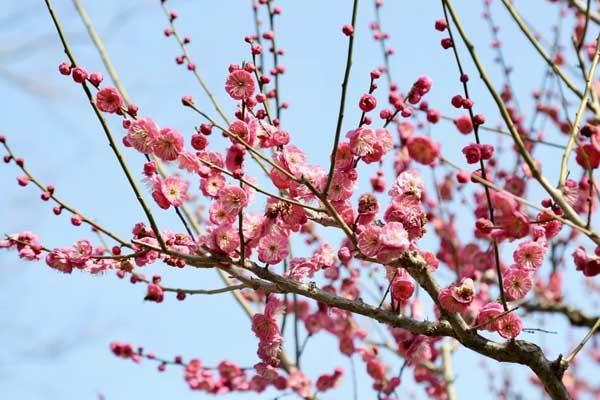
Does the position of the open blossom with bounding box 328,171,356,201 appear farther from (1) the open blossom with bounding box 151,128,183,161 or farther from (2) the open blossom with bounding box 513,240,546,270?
(2) the open blossom with bounding box 513,240,546,270

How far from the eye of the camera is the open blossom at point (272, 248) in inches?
99.1

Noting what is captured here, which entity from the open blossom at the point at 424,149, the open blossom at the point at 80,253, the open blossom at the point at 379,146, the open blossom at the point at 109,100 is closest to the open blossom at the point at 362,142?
the open blossom at the point at 379,146

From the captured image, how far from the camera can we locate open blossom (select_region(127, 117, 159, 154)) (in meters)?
2.51

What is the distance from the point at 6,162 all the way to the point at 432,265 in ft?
5.05

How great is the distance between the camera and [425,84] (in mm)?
2600

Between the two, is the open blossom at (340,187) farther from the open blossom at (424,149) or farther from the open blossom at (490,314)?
the open blossom at (490,314)

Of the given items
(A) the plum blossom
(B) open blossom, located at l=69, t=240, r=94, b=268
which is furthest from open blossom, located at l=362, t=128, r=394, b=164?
(B) open blossom, located at l=69, t=240, r=94, b=268

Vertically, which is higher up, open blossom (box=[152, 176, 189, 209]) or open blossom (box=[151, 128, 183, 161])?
open blossom (box=[151, 128, 183, 161])

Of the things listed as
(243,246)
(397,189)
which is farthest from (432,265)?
(243,246)

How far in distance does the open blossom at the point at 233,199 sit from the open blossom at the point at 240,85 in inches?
13.3

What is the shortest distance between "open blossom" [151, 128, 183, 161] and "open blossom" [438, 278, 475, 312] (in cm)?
100

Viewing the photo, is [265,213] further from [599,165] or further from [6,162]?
[599,165]

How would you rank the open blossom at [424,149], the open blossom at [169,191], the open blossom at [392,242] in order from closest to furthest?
the open blossom at [424,149] < the open blossom at [392,242] < the open blossom at [169,191]

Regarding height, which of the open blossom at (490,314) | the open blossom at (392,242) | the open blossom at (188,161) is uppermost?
the open blossom at (188,161)
